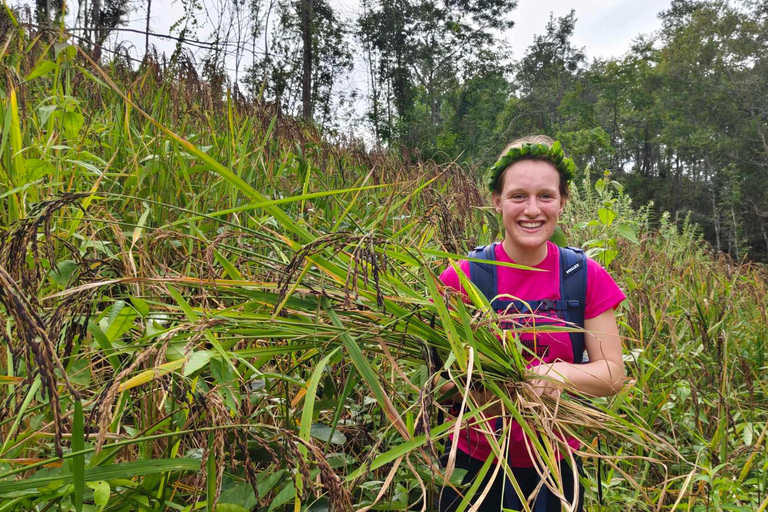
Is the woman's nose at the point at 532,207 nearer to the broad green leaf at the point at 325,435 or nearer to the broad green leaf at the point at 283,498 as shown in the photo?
the broad green leaf at the point at 325,435

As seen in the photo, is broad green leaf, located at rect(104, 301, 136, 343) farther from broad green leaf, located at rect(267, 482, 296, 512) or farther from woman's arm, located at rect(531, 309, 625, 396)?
woman's arm, located at rect(531, 309, 625, 396)

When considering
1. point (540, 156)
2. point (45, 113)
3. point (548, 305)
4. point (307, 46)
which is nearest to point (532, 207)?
point (540, 156)

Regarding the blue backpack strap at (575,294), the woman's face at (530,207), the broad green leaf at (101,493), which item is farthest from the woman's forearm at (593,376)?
the broad green leaf at (101,493)

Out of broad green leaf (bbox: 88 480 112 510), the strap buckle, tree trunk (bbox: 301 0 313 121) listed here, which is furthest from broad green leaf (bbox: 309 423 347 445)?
tree trunk (bbox: 301 0 313 121)

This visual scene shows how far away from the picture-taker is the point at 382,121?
1978 centimetres

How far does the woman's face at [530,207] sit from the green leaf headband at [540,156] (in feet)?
0.08

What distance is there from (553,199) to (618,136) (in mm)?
45164

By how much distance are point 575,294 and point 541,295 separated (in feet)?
0.34

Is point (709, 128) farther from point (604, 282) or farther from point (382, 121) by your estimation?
point (604, 282)

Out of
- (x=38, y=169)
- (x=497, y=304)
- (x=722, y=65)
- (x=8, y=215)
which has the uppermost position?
(x=722, y=65)

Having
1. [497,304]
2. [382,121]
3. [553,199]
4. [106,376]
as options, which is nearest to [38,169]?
[106,376]

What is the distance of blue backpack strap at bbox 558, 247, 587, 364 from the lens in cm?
145

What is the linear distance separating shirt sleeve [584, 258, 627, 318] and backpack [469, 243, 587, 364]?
24mm

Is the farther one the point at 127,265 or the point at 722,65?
the point at 722,65
